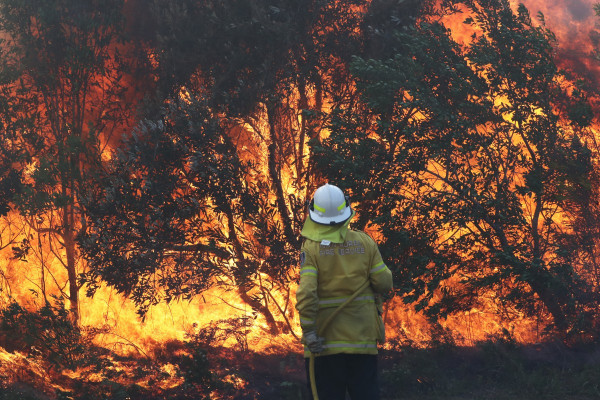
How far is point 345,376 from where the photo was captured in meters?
4.54

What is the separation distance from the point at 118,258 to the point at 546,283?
658cm

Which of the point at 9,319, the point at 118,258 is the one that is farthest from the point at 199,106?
the point at 9,319

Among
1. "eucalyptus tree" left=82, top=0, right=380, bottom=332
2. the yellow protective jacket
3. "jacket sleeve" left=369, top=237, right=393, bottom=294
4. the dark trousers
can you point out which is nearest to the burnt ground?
"eucalyptus tree" left=82, top=0, right=380, bottom=332

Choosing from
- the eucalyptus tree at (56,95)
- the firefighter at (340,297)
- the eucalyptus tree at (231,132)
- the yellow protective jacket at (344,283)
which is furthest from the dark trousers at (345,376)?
the eucalyptus tree at (56,95)

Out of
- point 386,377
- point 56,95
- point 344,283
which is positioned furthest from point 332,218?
point 56,95

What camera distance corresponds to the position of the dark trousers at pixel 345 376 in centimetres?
446

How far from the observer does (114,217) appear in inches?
360

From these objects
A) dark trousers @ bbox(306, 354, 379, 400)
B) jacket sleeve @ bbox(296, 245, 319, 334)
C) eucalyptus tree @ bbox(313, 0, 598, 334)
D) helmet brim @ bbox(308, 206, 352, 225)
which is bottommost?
dark trousers @ bbox(306, 354, 379, 400)

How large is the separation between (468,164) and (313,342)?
5.72 metres

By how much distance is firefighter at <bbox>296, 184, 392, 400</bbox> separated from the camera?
4422 mm

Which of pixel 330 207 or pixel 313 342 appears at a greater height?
pixel 330 207

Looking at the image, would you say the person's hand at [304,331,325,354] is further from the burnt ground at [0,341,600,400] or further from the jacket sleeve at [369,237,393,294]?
the burnt ground at [0,341,600,400]

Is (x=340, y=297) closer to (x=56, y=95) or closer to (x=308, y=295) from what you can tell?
(x=308, y=295)

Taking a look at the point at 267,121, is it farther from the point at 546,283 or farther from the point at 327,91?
the point at 546,283
